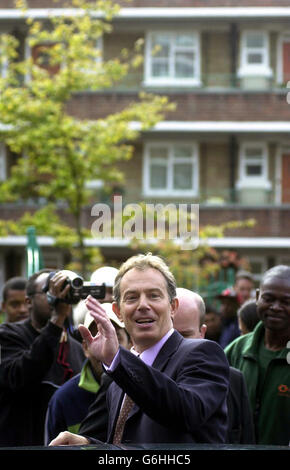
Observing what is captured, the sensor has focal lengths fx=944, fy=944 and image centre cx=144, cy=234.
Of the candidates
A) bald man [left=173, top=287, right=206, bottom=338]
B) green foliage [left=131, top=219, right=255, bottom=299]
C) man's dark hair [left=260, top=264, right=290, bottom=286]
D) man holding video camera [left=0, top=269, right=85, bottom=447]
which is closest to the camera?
bald man [left=173, top=287, right=206, bottom=338]

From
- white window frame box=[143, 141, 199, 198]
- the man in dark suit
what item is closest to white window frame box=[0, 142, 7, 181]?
white window frame box=[143, 141, 199, 198]

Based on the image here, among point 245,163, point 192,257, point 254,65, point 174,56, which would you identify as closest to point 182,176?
point 245,163

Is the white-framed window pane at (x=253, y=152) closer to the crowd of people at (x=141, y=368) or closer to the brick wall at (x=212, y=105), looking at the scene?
the brick wall at (x=212, y=105)

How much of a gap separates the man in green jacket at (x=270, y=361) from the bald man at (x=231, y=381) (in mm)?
376

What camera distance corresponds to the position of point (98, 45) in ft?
Result: 85.7

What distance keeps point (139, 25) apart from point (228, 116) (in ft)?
11.7

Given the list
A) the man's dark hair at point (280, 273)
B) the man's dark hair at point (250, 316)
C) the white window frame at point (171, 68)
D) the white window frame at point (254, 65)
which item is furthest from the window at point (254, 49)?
the man's dark hair at point (280, 273)

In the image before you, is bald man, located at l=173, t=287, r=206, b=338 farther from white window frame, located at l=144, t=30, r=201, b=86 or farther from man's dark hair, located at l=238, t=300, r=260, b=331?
white window frame, located at l=144, t=30, r=201, b=86

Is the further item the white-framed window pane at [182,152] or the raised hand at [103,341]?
the white-framed window pane at [182,152]

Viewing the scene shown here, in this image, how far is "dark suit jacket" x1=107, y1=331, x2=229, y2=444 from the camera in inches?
123

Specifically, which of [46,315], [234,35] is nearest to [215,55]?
[234,35]

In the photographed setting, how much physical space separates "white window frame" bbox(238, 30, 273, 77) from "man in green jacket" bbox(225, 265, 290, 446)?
20.5m

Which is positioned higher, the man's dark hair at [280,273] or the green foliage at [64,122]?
the green foliage at [64,122]

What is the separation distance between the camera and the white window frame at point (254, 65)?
25516 millimetres
